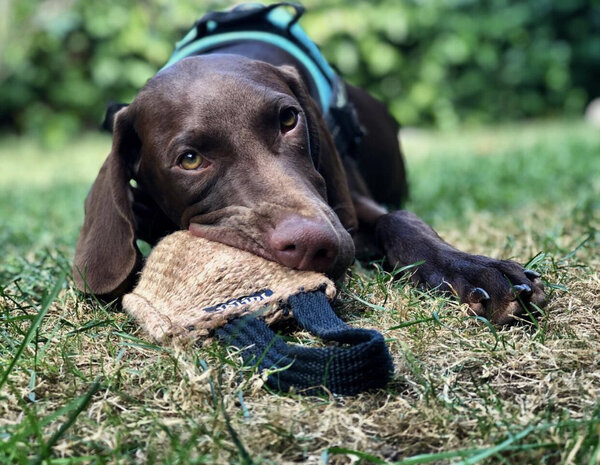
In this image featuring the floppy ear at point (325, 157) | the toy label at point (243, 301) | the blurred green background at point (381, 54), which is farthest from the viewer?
the blurred green background at point (381, 54)

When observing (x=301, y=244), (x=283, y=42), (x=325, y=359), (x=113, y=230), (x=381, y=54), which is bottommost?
(x=381, y=54)

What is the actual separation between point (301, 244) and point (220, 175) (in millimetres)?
560

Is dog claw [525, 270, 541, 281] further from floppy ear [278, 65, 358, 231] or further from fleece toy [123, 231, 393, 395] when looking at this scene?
floppy ear [278, 65, 358, 231]

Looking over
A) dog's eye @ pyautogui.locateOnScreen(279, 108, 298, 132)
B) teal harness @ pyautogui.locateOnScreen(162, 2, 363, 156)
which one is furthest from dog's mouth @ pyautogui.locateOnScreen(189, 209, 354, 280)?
teal harness @ pyautogui.locateOnScreen(162, 2, 363, 156)

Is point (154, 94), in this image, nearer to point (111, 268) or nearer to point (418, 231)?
point (111, 268)

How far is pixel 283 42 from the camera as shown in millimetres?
3756

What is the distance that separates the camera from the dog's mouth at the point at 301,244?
2227 millimetres

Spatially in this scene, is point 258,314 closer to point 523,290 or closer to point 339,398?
point 339,398

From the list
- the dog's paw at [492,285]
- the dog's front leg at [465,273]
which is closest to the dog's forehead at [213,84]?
the dog's front leg at [465,273]

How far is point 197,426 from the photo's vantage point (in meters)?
1.70

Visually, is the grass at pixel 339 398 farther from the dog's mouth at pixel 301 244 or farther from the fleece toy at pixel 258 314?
the dog's mouth at pixel 301 244

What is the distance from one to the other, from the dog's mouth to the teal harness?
134cm

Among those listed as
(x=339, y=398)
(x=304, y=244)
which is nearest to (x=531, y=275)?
(x=304, y=244)

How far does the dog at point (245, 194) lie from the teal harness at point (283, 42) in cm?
46
